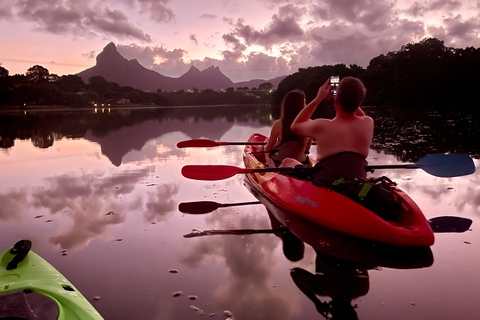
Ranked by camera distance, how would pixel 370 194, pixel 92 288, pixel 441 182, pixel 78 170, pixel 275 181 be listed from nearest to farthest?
pixel 92 288, pixel 370 194, pixel 275 181, pixel 441 182, pixel 78 170

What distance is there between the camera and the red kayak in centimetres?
355

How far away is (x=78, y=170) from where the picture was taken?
26.9 feet

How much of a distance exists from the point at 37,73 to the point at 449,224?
120362 millimetres

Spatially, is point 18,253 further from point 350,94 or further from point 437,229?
point 437,229

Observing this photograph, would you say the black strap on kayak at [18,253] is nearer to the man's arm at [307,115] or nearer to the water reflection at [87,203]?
the water reflection at [87,203]

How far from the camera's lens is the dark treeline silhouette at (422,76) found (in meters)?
49.8

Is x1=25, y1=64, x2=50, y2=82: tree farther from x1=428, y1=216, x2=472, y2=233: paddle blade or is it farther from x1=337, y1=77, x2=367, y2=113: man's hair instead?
x1=428, y1=216, x2=472, y2=233: paddle blade

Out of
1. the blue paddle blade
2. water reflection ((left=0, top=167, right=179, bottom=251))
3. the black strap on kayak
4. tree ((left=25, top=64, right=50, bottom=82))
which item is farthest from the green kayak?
tree ((left=25, top=64, right=50, bottom=82))

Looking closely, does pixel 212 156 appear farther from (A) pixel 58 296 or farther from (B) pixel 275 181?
(A) pixel 58 296

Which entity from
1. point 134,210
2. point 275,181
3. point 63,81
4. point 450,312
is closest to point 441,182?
point 275,181

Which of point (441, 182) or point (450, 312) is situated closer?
point (450, 312)

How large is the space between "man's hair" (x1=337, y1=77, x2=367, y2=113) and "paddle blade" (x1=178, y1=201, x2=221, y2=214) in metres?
2.62

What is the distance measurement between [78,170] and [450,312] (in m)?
7.99

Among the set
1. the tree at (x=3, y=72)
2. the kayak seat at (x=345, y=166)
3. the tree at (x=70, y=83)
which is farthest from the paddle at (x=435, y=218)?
the tree at (x=70, y=83)
